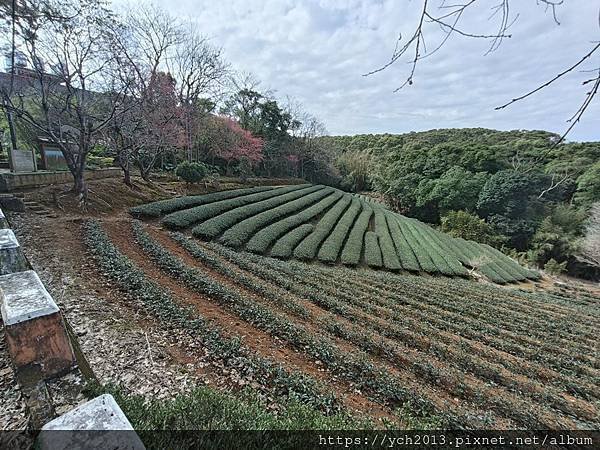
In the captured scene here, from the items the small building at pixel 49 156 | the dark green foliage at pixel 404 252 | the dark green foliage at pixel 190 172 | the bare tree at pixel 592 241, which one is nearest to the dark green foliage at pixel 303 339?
the small building at pixel 49 156

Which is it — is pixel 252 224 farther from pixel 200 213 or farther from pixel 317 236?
pixel 317 236

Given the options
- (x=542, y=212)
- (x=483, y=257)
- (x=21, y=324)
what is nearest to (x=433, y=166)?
(x=542, y=212)

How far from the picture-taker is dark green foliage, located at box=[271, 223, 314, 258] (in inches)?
410

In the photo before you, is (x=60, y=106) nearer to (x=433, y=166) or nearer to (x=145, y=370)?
(x=145, y=370)

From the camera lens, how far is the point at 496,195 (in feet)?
83.1

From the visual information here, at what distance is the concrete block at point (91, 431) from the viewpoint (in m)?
1.11

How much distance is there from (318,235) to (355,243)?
202 cm

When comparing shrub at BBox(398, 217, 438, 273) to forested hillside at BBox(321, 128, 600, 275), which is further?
forested hillside at BBox(321, 128, 600, 275)

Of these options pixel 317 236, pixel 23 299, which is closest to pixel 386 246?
pixel 317 236

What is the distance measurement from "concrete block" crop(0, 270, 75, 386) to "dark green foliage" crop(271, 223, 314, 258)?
27.9ft

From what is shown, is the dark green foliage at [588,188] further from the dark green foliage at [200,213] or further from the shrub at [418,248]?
the dark green foliage at [200,213]

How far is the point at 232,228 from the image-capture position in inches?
430

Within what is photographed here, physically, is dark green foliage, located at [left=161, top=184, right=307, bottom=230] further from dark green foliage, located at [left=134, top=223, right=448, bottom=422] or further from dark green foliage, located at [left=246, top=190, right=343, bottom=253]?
dark green foliage, located at [left=134, top=223, right=448, bottom=422]

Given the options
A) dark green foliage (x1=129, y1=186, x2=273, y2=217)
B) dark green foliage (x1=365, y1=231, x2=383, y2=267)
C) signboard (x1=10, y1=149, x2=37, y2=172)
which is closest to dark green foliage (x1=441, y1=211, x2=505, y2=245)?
dark green foliage (x1=365, y1=231, x2=383, y2=267)
